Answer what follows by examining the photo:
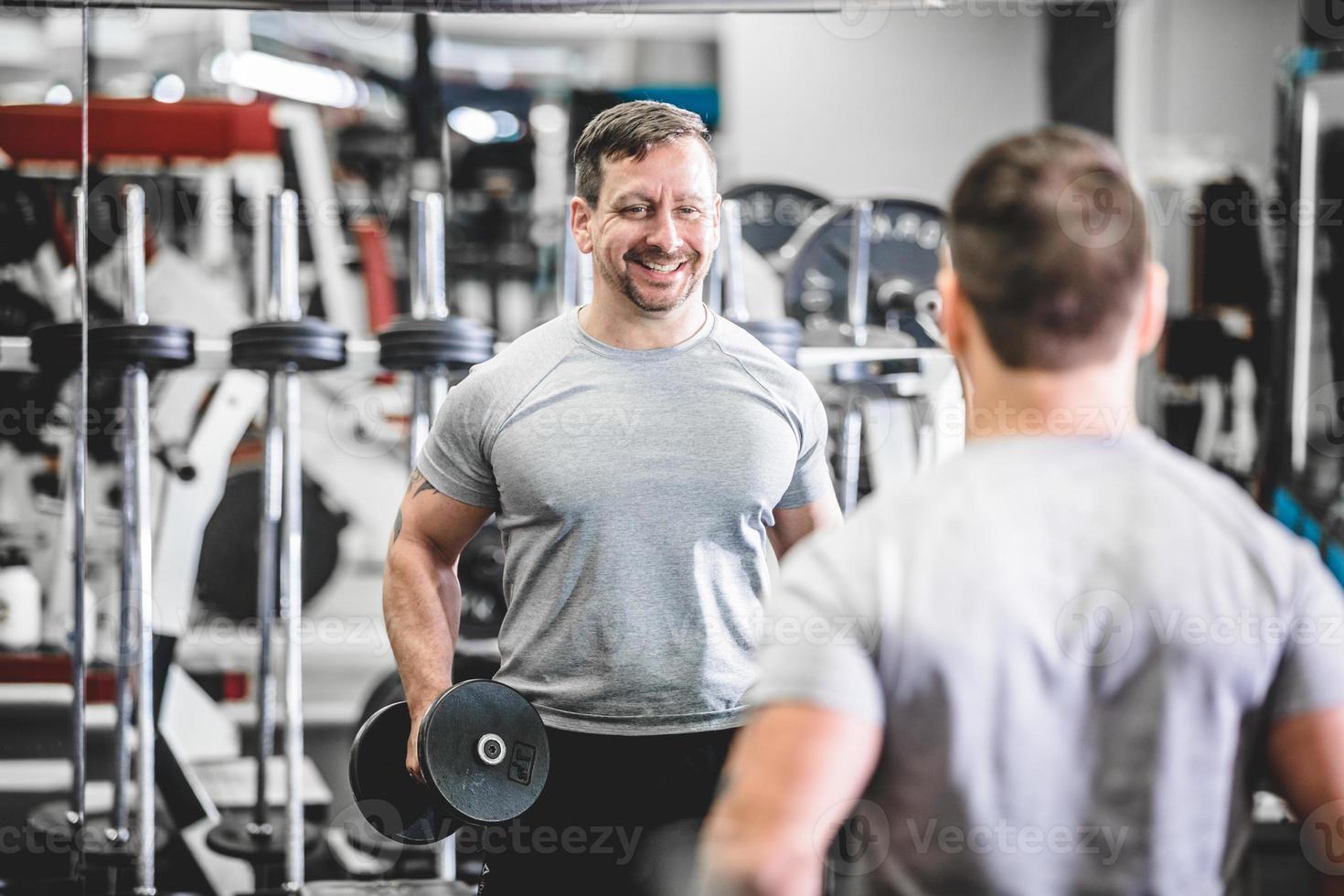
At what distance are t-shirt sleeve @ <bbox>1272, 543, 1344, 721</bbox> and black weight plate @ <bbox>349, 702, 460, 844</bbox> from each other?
1321mm

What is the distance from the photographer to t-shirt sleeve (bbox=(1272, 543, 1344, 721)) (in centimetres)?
102

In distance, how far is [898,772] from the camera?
102 centimetres

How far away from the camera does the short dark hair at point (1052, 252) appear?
1018 millimetres

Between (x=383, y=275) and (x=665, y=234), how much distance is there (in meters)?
4.23

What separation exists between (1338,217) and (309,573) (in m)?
3.66

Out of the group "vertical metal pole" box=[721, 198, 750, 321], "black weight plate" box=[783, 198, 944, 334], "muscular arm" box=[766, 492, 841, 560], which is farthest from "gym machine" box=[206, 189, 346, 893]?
"black weight plate" box=[783, 198, 944, 334]

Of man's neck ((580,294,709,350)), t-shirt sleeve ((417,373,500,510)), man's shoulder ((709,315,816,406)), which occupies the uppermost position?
man's neck ((580,294,709,350))

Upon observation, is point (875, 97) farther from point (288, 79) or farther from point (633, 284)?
point (633, 284)

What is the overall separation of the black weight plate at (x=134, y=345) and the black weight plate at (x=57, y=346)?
0.07 metres

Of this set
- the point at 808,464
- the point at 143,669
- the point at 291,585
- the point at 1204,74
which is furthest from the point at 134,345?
the point at 1204,74

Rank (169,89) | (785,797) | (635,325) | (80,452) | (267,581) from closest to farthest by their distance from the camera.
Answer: (785,797) → (635,325) → (80,452) → (267,581) → (169,89)

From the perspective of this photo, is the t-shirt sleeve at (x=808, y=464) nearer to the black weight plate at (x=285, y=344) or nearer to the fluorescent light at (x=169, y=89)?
the black weight plate at (x=285, y=344)

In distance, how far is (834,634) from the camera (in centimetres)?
98

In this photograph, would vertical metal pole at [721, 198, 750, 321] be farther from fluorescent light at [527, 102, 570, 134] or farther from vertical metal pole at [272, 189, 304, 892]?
fluorescent light at [527, 102, 570, 134]
